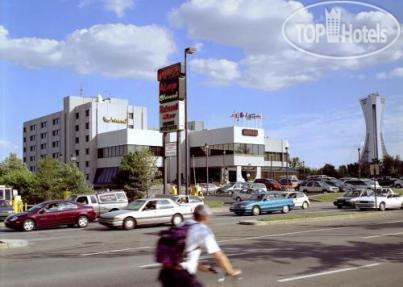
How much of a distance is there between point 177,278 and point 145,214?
63.5ft

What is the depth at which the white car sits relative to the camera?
35.1 meters

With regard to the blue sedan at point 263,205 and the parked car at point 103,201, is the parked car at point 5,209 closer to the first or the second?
the parked car at point 103,201

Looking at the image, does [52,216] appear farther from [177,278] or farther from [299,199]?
[177,278]

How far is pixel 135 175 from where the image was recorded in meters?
49.3

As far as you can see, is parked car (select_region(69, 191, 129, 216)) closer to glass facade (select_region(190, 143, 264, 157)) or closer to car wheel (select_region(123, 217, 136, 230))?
car wheel (select_region(123, 217, 136, 230))

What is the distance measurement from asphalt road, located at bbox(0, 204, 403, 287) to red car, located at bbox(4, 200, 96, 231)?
12.8 ft

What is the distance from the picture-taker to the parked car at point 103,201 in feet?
99.6

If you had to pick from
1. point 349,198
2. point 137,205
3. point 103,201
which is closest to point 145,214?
point 137,205

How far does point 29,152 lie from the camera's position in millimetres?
130125

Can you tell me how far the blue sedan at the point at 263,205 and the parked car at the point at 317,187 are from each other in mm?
27808

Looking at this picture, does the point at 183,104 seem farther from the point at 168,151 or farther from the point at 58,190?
the point at 58,190

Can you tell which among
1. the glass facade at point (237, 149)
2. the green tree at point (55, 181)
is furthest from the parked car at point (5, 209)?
the glass facade at point (237, 149)

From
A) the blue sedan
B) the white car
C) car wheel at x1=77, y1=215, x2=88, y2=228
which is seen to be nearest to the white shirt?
car wheel at x1=77, y1=215, x2=88, y2=228

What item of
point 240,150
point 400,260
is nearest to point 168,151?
point 400,260
